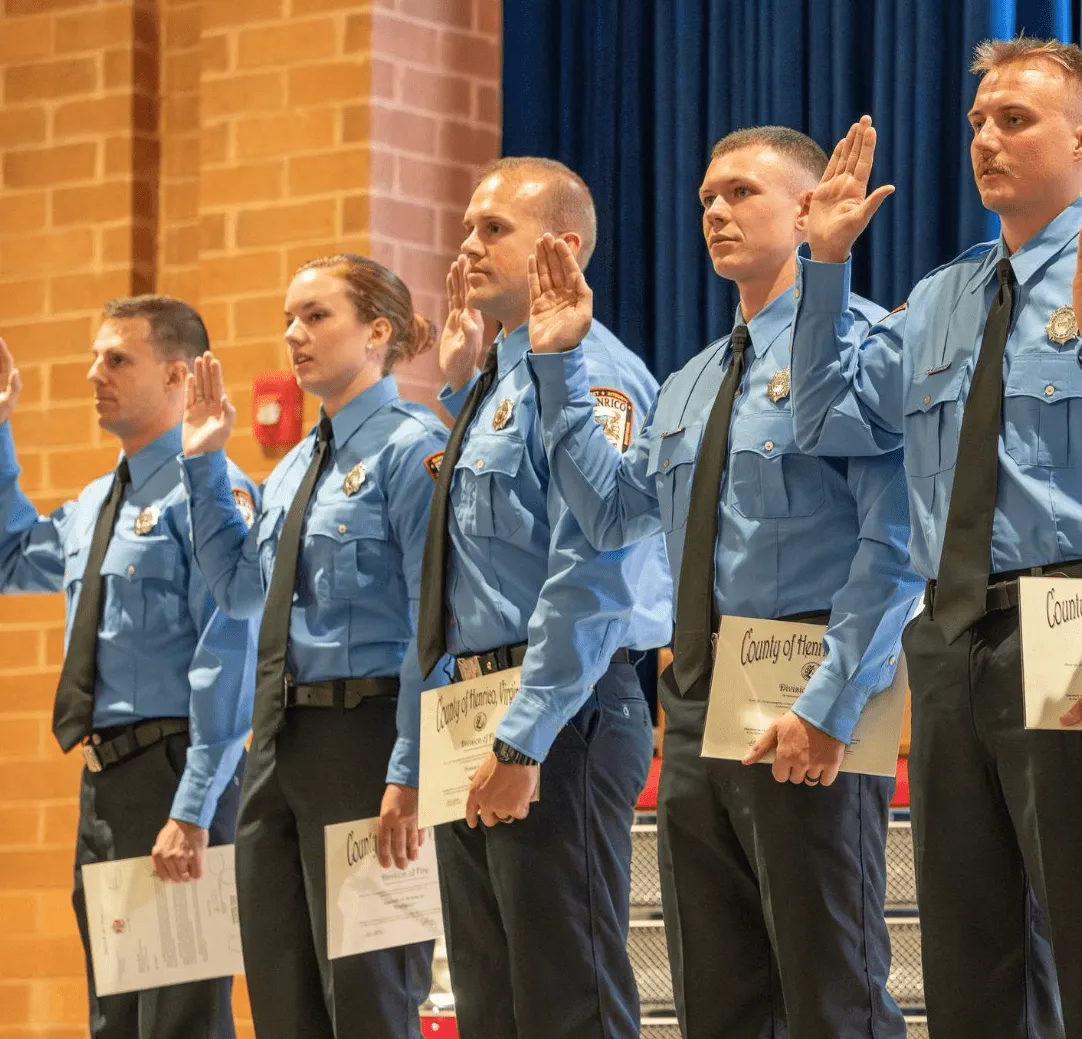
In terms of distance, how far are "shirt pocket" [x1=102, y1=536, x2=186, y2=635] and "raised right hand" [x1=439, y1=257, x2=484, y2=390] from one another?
79 centimetres

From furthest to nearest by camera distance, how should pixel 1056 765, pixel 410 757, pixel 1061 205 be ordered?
pixel 410 757 → pixel 1061 205 → pixel 1056 765

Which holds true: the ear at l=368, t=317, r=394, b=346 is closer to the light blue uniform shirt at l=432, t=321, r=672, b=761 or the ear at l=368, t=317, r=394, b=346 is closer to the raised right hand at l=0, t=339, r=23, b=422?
the light blue uniform shirt at l=432, t=321, r=672, b=761

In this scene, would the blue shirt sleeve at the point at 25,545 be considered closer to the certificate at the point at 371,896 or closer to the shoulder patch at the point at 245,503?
the shoulder patch at the point at 245,503

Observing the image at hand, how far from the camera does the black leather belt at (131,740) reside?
400cm

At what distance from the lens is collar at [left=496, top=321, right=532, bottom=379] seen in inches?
131

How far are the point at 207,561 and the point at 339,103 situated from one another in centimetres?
176

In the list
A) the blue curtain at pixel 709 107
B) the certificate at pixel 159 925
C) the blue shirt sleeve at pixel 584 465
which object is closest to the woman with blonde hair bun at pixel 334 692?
the certificate at pixel 159 925

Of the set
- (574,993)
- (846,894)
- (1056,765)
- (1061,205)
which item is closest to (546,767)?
(574,993)

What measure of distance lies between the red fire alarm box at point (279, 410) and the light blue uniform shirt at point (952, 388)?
250cm

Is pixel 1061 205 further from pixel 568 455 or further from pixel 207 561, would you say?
pixel 207 561

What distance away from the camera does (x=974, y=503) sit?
98.0 inches

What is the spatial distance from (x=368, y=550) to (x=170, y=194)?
2449 millimetres

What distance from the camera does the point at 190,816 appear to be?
12.6 ft

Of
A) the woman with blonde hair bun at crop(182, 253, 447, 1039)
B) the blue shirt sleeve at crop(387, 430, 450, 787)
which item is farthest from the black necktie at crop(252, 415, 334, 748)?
the blue shirt sleeve at crop(387, 430, 450, 787)
